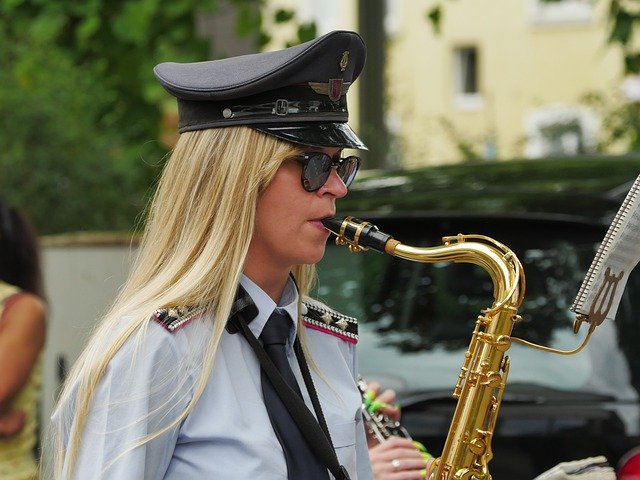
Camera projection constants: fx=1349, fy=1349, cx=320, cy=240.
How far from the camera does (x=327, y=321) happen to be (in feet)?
8.41

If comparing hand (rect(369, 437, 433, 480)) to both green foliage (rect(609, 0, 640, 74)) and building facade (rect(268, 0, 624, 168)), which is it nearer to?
green foliage (rect(609, 0, 640, 74))

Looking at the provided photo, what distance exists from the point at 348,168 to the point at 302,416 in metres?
0.47

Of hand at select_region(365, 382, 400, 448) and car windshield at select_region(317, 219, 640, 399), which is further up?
hand at select_region(365, 382, 400, 448)

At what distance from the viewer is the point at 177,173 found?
2.32m

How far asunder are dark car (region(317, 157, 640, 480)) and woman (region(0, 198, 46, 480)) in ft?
3.57

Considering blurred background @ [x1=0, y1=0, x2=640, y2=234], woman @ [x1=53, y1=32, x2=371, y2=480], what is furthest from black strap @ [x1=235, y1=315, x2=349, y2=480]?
blurred background @ [x1=0, y1=0, x2=640, y2=234]

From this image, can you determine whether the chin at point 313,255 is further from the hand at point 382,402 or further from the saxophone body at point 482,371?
the hand at point 382,402

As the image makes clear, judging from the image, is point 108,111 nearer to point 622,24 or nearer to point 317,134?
point 622,24

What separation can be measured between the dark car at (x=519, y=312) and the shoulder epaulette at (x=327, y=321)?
3.38ft

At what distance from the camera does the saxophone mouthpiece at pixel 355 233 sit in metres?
2.34

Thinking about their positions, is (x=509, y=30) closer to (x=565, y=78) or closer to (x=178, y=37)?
(x=565, y=78)

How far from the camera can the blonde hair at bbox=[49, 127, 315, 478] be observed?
86.2 inches

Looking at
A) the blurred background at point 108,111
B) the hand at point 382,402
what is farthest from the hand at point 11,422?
the hand at point 382,402

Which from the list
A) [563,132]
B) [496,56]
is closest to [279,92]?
[563,132]
